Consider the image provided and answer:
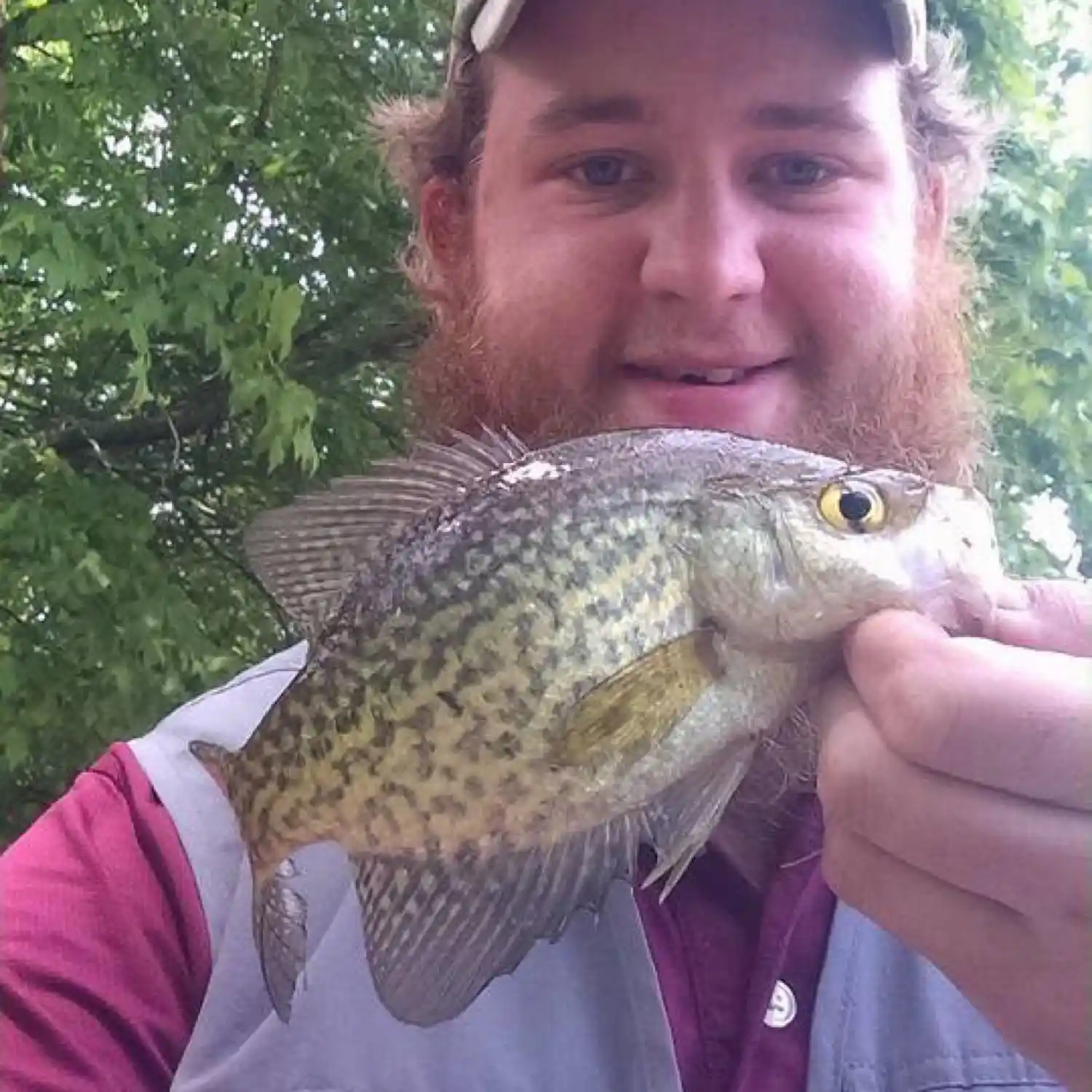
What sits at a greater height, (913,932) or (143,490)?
(143,490)

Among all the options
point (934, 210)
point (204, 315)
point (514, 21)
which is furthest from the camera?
point (204, 315)

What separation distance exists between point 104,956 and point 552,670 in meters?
0.89

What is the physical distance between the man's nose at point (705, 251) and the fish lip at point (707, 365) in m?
0.07

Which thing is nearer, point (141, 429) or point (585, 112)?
point (585, 112)

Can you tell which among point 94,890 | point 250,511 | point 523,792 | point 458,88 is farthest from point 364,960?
point 250,511

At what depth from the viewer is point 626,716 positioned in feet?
2.98

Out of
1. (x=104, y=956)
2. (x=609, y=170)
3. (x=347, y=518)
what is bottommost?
(x=104, y=956)

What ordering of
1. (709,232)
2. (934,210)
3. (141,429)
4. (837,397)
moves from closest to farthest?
(709,232) < (837,397) < (934,210) < (141,429)

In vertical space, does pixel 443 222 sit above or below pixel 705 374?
above

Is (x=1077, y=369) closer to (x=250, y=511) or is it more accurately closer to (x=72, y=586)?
(x=250, y=511)

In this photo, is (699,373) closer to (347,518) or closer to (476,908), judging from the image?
(347,518)

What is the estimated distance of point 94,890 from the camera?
1.63m

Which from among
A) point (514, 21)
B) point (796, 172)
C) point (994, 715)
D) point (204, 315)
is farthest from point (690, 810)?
point (204, 315)

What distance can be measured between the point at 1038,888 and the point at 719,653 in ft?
0.81
